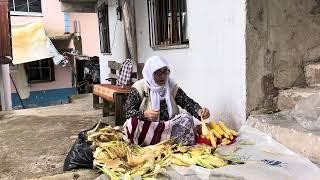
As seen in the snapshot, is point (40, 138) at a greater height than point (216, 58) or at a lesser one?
lesser

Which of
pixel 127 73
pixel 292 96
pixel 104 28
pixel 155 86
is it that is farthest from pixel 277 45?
pixel 104 28

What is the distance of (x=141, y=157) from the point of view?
3.13 m

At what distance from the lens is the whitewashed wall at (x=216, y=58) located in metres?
3.63

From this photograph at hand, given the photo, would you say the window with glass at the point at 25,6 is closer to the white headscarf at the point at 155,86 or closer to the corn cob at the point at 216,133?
the white headscarf at the point at 155,86

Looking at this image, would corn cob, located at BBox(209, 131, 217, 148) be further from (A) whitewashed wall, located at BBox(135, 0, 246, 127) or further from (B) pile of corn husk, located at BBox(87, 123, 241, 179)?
(A) whitewashed wall, located at BBox(135, 0, 246, 127)

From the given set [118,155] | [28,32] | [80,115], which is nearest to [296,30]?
[118,155]

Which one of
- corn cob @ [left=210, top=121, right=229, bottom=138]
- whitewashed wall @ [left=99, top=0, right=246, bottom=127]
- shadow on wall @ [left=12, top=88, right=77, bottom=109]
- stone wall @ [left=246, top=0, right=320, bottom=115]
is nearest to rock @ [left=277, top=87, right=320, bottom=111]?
stone wall @ [left=246, top=0, right=320, bottom=115]

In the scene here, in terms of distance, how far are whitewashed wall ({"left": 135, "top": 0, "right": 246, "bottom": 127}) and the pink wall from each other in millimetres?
12226

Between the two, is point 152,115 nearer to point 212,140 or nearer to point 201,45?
point 212,140

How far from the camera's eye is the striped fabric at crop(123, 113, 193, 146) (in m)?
3.51

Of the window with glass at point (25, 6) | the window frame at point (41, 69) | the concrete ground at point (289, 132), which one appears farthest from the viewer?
the window frame at point (41, 69)

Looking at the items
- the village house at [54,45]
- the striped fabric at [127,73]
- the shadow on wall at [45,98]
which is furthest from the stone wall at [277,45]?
the shadow on wall at [45,98]

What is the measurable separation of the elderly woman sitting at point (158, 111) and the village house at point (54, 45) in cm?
1140

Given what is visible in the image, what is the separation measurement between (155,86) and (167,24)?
7.08 feet
